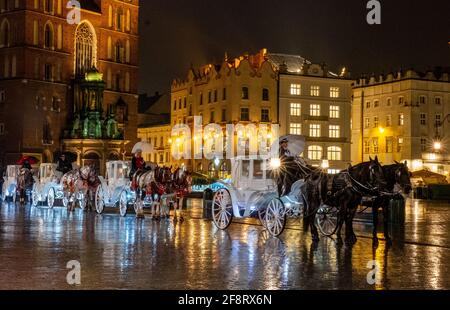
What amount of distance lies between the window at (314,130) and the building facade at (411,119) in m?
4.95

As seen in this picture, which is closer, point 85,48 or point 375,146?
point 85,48

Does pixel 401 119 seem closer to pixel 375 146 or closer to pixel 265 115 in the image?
pixel 375 146

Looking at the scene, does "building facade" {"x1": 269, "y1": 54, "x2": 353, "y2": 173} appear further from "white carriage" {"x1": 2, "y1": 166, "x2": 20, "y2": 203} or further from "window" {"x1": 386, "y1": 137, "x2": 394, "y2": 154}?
"white carriage" {"x1": 2, "y1": 166, "x2": 20, "y2": 203}

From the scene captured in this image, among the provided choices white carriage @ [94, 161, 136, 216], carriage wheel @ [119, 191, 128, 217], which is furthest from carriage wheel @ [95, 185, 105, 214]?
Answer: carriage wheel @ [119, 191, 128, 217]

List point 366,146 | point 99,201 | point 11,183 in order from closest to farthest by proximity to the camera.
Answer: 1. point 99,201
2. point 11,183
3. point 366,146

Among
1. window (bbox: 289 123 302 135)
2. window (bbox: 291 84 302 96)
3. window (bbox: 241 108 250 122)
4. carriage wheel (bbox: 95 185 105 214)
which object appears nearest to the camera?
carriage wheel (bbox: 95 185 105 214)

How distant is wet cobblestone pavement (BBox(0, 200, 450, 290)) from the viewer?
11445 millimetres

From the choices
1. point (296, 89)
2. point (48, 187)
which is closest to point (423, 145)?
point (296, 89)

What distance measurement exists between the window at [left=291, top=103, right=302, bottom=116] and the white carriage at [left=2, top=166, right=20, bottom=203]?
160ft

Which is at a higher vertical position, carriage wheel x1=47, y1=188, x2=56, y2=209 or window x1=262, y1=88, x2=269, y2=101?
window x1=262, y1=88, x2=269, y2=101

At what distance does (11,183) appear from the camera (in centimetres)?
4091

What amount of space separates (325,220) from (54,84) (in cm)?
5648
